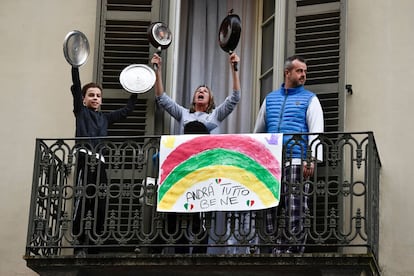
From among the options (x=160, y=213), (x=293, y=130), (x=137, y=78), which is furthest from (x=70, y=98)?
(x=293, y=130)

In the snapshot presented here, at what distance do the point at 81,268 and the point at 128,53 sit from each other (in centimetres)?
241

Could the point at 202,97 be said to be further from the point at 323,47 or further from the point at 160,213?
the point at 160,213

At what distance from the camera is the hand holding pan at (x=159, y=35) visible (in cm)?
1411

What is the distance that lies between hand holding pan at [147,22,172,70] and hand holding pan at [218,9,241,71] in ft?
1.76

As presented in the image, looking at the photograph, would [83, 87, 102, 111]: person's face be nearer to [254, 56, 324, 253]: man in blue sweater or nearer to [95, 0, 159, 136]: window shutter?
[95, 0, 159, 136]: window shutter

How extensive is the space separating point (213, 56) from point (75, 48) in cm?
178

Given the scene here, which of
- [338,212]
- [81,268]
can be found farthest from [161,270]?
[338,212]

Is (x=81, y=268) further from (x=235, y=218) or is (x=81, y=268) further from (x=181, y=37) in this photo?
(x=181, y=37)

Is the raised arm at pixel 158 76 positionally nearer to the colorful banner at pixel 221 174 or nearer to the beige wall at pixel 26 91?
the beige wall at pixel 26 91

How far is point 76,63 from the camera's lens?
13695 millimetres

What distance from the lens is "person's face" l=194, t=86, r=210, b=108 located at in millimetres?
14000

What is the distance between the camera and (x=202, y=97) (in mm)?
14000

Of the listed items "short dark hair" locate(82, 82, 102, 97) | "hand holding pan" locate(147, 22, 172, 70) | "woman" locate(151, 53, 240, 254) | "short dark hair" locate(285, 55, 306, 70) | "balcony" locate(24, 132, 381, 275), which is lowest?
"balcony" locate(24, 132, 381, 275)

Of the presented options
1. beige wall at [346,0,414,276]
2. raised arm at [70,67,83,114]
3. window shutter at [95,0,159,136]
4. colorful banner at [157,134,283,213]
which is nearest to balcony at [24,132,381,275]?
colorful banner at [157,134,283,213]
